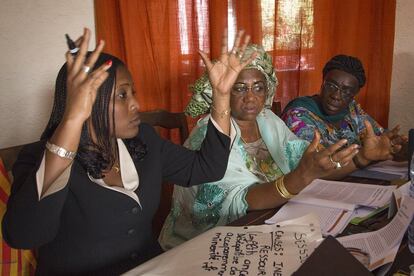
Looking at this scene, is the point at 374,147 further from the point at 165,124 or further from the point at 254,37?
the point at 254,37

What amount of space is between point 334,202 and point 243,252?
1.64 ft

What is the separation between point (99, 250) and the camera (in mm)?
1081

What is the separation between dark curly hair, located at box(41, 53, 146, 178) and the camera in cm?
103

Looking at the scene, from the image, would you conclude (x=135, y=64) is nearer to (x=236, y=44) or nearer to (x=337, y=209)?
(x=236, y=44)

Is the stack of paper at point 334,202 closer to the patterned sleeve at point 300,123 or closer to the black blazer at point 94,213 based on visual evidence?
the black blazer at point 94,213

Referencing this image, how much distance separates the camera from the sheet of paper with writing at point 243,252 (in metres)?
0.73

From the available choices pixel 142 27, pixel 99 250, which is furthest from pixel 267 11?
pixel 99 250

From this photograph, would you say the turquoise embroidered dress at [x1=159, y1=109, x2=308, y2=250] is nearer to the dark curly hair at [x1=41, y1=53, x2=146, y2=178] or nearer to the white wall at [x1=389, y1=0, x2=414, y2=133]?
the dark curly hair at [x1=41, y1=53, x2=146, y2=178]

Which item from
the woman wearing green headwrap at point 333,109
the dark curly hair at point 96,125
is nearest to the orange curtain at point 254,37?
the woman wearing green headwrap at point 333,109

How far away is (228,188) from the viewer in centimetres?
140

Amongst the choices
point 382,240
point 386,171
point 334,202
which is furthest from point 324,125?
point 382,240

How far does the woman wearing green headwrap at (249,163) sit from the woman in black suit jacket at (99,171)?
14 cm

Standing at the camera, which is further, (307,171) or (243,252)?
(307,171)

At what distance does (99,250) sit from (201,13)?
4.56 ft
